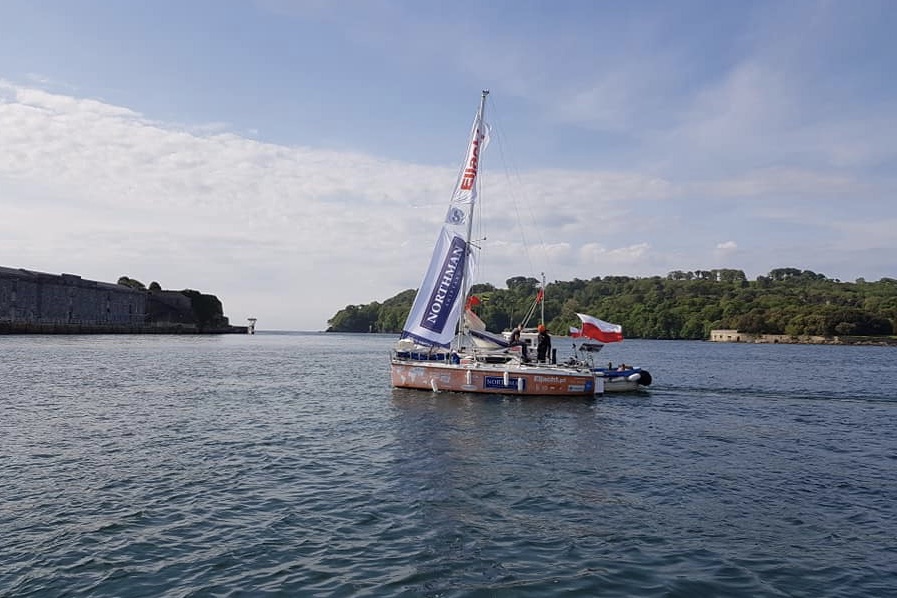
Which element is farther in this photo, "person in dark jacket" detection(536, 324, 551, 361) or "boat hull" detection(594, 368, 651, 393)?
"boat hull" detection(594, 368, 651, 393)

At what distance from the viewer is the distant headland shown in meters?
122

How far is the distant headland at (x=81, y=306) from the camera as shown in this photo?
122 m

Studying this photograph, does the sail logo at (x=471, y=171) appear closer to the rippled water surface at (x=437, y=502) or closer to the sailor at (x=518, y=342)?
the sailor at (x=518, y=342)

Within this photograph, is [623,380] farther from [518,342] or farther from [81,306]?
[81,306]

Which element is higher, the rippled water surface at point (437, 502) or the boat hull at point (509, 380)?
the boat hull at point (509, 380)

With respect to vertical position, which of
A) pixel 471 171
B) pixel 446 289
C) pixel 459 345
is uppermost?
pixel 471 171

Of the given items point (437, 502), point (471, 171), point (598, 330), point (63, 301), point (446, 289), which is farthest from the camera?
point (63, 301)

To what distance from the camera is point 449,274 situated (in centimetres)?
3716

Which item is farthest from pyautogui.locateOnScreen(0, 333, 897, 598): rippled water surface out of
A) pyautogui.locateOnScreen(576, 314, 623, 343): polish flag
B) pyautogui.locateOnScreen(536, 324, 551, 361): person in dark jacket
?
pyautogui.locateOnScreen(576, 314, 623, 343): polish flag

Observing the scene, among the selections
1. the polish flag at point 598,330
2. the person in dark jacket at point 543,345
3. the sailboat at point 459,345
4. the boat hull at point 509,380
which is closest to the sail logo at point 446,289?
the sailboat at point 459,345

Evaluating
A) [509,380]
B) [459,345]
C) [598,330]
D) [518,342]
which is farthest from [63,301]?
[598,330]

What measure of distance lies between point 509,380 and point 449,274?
7.10 m

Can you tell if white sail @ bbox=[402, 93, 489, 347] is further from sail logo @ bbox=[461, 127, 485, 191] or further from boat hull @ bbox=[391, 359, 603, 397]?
boat hull @ bbox=[391, 359, 603, 397]

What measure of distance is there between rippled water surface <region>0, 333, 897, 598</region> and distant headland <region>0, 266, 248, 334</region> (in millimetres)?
110070
